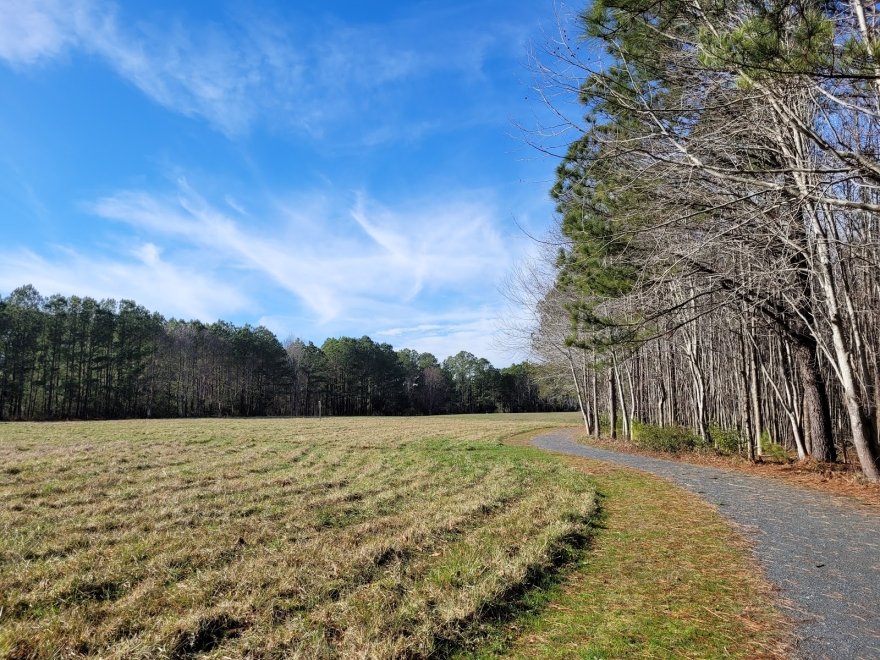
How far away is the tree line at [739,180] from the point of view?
436cm

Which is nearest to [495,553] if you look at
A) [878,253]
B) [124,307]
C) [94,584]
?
[94,584]

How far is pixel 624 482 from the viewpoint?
9.38m

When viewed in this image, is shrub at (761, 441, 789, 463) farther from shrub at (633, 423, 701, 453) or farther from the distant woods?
the distant woods

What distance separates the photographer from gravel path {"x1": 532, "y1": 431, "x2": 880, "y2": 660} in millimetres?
3111

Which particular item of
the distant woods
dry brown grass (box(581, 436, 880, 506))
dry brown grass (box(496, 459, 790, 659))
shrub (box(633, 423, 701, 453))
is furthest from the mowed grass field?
the distant woods

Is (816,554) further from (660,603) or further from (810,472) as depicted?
(810,472)

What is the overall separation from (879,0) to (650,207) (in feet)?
13.5

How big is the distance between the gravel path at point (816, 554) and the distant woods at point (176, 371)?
20.6 meters

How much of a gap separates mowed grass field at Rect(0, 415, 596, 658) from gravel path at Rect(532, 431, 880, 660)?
1877 millimetres

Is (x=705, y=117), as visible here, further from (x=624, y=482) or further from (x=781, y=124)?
(x=624, y=482)

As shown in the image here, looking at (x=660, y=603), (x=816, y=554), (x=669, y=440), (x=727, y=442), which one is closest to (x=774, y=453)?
(x=727, y=442)

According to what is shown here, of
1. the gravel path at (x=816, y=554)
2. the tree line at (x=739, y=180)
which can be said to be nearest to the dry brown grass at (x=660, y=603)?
the gravel path at (x=816, y=554)

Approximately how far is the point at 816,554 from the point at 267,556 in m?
5.42

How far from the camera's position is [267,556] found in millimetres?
4539
